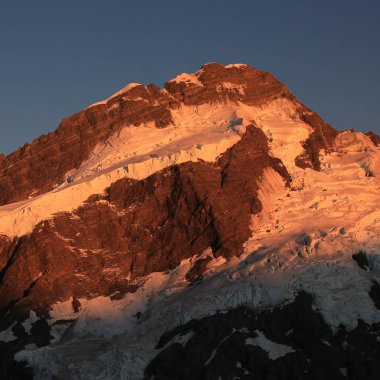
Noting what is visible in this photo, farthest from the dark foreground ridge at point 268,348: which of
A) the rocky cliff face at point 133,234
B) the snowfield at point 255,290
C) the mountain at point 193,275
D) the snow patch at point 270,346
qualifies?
Answer: the rocky cliff face at point 133,234

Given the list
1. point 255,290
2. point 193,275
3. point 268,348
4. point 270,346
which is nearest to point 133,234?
point 193,275

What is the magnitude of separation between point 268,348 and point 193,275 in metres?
26.9

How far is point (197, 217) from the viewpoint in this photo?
192m

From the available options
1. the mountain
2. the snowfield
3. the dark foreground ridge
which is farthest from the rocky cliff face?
the dark foreground ridge

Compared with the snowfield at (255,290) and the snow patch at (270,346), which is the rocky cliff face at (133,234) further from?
the snow patch at (270,346)

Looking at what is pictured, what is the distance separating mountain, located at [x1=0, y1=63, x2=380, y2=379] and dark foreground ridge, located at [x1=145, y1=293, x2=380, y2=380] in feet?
0.67

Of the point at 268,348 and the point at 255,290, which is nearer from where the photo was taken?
the point at 268,348

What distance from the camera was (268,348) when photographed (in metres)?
159

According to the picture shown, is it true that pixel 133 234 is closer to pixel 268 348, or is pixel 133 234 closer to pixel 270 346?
pixel 270 346

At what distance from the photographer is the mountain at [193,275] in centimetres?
16100

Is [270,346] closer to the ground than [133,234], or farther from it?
closer to the ground

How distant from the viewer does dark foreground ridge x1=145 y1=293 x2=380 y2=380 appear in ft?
509

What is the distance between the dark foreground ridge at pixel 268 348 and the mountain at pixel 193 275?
204mm

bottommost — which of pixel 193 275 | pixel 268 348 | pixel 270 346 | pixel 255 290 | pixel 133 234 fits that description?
pixel 268 348
